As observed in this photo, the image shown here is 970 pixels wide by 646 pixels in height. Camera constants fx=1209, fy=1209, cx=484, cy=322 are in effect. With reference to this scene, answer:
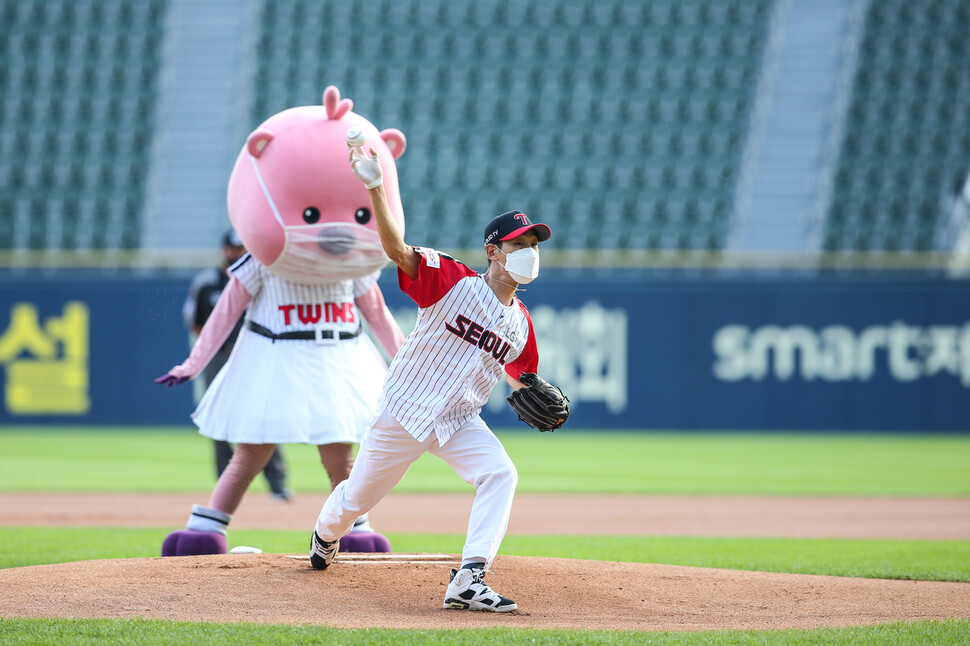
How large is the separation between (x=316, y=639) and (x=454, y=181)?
605 inches

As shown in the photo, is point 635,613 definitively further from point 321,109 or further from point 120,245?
point 120,245

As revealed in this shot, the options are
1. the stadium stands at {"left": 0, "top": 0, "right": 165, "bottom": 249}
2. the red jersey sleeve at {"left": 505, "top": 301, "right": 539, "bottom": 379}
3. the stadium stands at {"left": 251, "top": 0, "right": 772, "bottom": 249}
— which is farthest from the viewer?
the stadium stands at {"left": 251, "top": 0, "right": 772, "bottom": 249}

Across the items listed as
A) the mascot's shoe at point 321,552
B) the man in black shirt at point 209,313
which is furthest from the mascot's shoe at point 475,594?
the man in black shirt at point 209,313

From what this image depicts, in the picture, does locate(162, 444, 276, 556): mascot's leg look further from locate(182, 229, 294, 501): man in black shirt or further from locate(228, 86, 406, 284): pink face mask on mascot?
locate(182, 229, 294, 501): man in black shirt

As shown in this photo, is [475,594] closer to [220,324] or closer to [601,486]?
[220,324]

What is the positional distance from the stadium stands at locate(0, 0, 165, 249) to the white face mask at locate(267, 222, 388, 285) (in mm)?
13026

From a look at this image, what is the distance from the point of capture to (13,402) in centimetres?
1552

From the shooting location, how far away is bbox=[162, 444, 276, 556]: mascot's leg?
5.52 m

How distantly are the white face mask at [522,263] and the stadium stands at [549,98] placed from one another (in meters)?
13.5

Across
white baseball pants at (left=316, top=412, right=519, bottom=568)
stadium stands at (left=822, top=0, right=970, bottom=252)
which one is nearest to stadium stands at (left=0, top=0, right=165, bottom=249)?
stadium stands at (left=822, top=0, right=970, bottom=252)

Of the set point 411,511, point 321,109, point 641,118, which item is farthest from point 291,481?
point 641,118

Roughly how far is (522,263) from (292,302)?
170 centimetres

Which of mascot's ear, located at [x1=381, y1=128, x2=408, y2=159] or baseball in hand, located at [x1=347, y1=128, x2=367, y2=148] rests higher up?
baseball in hand, located at [x1=347, y1=128, x2=367, y2=148]

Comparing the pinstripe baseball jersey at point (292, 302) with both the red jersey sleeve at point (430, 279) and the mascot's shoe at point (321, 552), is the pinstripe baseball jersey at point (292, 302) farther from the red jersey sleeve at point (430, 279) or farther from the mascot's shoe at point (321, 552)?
the red jersey sleeve at point (430, 279)
